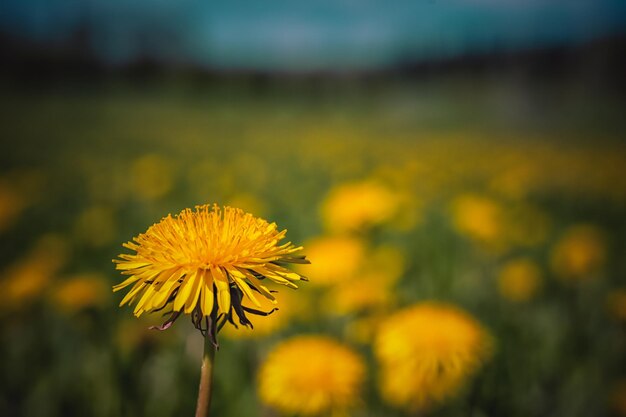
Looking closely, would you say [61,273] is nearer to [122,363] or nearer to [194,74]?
[122,363]

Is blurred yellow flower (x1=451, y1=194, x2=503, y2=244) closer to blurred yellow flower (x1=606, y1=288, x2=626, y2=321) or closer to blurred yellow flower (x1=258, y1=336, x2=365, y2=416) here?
blurred yellow flower (x1=606, y1=288, x2=626, y2=321)

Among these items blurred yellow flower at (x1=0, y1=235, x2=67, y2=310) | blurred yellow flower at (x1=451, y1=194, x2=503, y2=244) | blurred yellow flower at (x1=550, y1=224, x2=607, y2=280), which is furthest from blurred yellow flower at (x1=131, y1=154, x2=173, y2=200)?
blurred yellow flower at (x1=550, y1=224, x2=607, y2=280)

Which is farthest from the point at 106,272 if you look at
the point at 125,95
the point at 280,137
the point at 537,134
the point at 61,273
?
the point at 125,95

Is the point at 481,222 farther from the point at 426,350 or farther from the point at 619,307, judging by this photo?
Answer: the point at 426,350

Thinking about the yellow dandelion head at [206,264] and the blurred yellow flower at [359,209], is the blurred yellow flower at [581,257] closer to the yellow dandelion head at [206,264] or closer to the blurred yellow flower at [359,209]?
the blurred yellow flower at [359,209]

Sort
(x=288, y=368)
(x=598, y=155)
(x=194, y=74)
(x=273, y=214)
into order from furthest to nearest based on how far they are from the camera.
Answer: (x=194, y=74)
(x=598, y=155)
(x=273, y=214)
(x=288, y=368)

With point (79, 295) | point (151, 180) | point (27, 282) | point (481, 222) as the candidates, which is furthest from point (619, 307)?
point (151, 180)

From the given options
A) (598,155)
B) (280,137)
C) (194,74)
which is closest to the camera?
(598,155)
